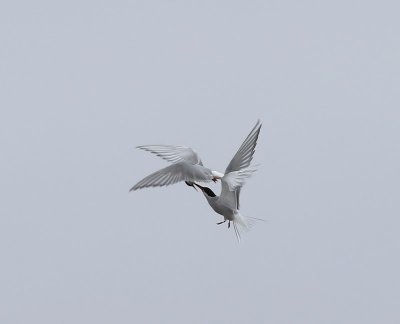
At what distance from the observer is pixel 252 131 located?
3.40m

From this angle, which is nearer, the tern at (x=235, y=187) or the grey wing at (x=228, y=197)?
the tern at (x=235, y=187)

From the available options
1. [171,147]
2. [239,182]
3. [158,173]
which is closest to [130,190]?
[158,173]

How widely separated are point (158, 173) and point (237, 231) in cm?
68

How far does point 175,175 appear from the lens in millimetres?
3402

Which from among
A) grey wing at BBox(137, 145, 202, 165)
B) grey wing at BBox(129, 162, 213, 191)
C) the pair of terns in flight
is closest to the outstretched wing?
the pair of terns in flight

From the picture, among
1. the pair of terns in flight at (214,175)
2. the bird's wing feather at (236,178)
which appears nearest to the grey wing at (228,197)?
the pair of terns in flight at (214,175)

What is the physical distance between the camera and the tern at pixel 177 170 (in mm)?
3250

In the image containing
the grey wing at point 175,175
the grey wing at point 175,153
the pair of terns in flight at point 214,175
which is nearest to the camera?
the grey wing at point 175,175

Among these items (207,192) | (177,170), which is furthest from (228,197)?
(177,170)

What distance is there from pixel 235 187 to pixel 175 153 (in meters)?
0.62

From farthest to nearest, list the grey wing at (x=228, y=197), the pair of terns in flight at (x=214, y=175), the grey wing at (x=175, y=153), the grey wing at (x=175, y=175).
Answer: the grey wing at (x=175, y=153) < the grey wing at (x=228, y=197) < the pair of terns in flight at (x=214, y=175) < the grey wing at (x=175, y=175)

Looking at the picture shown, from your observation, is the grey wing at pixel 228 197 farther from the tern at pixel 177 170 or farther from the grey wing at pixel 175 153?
the grey wing at pixel 175 153

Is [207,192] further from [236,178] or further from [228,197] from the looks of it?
[236,178]

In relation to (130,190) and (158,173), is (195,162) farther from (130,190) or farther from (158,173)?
(130,190)
